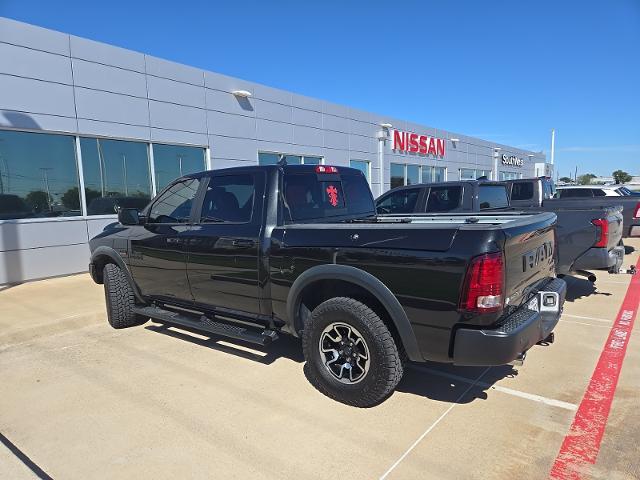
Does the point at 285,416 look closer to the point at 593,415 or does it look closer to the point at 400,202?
the point at 593,415

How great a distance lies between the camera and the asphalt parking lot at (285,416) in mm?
2580

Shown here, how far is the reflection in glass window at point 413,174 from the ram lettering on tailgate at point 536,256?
53.4 feet

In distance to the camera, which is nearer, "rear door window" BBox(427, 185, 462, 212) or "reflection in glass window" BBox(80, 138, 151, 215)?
"rear door window" BBox(427, 185, 462, 212)

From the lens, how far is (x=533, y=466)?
8.22ft

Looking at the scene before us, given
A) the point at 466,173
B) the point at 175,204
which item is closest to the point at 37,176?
→ the point at 175,204

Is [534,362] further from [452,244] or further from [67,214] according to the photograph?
[67,214]

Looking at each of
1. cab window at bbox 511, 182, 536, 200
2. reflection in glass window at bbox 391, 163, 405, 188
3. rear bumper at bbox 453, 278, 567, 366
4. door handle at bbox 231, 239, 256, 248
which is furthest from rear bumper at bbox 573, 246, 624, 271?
reflection in glass window at bbox 391, 163, 405, 188

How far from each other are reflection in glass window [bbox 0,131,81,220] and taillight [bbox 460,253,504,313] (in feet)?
26.7

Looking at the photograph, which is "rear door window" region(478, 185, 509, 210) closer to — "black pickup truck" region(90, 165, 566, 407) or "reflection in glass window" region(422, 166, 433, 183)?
"black pickup truck" region(90, 165, 566, 407)

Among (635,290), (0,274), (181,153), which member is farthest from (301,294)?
(181,153)

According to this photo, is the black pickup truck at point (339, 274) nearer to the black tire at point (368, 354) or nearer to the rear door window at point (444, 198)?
the black tire at point (368, 354)

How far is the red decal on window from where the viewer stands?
424 centimetres

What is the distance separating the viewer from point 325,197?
4.18 metres

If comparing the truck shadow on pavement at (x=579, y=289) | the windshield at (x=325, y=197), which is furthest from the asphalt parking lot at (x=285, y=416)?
the truck shadow on pavement at (x=579, y=289)
